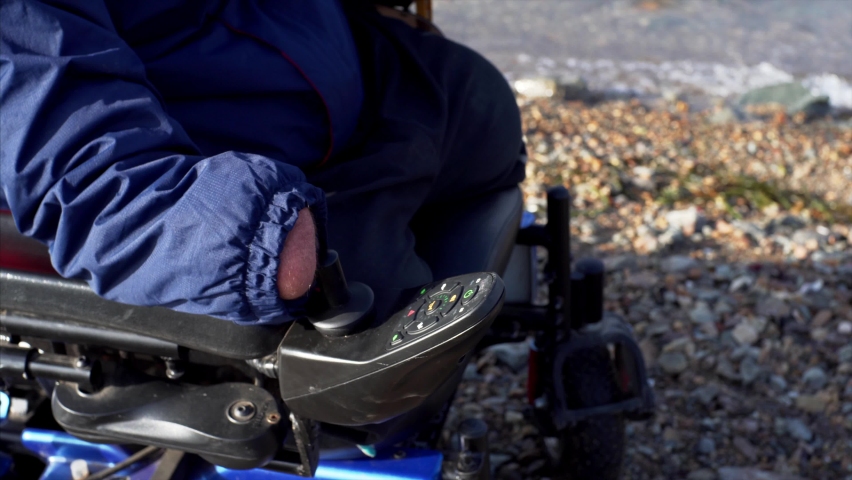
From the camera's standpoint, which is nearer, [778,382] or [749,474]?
[749,474]

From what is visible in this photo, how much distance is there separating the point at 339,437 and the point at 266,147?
506 millimetres

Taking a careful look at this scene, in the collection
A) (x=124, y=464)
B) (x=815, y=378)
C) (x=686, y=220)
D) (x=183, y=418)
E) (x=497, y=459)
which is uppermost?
(x=183, y=418)

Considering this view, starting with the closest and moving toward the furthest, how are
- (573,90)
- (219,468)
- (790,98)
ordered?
1. (219,468)
2. (790,98)
3. (573,90)

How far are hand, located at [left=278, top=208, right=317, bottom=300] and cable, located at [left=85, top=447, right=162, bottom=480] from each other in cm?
71

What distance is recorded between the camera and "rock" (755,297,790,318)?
269 centimetres

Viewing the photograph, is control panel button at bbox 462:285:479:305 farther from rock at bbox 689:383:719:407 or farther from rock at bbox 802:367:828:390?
rock at bbox 802:367:828:390

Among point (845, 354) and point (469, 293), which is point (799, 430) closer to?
point (845, 354)

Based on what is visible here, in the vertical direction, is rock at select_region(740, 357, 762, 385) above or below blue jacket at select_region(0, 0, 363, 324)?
below

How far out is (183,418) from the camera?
4.43 ft

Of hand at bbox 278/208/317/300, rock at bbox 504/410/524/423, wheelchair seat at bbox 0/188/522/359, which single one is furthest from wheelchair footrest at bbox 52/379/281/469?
rock at bbox 504/410/524/423

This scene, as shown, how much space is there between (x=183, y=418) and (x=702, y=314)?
190 centimetres

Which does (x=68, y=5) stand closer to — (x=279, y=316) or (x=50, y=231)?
(x=50, y=231)

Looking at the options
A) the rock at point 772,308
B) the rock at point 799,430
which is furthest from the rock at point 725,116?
the rock at point 799,430

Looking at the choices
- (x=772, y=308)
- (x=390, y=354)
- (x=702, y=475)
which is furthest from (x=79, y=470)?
(x=772, y=308)
